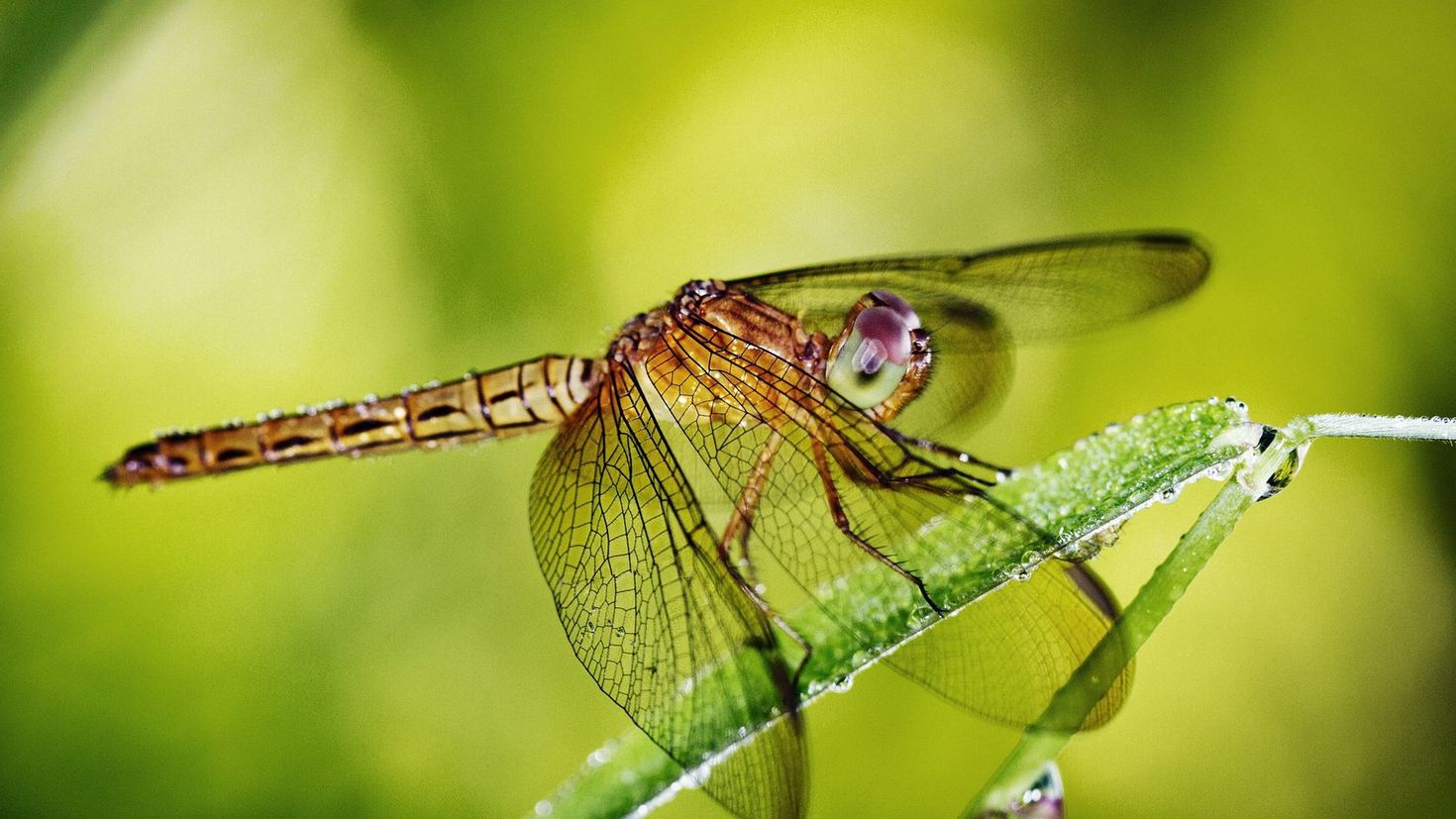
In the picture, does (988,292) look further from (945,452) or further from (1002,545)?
(1002,545)

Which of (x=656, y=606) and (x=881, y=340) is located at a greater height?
(x=881, y=340)

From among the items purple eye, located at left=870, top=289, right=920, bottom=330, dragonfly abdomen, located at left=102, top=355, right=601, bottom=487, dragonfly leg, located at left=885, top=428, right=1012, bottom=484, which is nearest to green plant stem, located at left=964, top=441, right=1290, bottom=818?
dragonfly leg, located at left=885, top=428, right=1012, bottom=484

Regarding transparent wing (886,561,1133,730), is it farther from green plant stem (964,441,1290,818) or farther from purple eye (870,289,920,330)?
purple eye (870,289,920,330)

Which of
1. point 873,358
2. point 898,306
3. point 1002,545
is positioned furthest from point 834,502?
point 1002,545

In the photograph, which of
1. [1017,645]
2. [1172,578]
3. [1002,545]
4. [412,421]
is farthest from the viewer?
[412,421]

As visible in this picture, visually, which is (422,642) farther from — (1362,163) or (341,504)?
(1362,163)

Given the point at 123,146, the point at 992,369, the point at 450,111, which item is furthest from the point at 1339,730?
the point at 123,146

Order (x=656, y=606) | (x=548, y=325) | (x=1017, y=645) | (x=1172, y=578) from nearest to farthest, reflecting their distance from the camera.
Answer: (x=1172, y=578) < (x=1017, y=645) < (x=656, y=606) < (x=548, y=325)

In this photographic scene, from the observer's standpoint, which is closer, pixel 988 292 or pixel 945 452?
pixel 945 452
